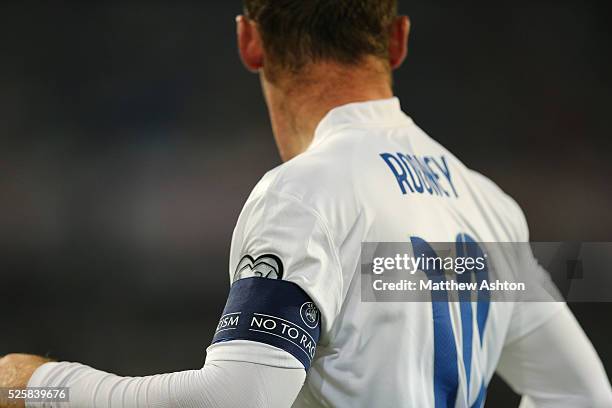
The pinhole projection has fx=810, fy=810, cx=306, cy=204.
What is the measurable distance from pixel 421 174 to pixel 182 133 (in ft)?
8.48

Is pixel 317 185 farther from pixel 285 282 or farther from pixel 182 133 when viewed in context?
pixel 182 133

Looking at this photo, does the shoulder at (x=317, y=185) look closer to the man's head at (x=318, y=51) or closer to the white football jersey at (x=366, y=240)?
the white football jersey at (x=366, y=240)

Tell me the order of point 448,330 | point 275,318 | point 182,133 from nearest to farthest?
point 275,318
point 448,330
point 182,133

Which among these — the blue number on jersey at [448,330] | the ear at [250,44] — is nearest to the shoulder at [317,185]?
the blue number on jersey at [448,330]

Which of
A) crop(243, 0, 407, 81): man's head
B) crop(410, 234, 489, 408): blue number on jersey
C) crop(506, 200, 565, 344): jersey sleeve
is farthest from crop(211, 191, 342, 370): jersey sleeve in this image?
crop(506, 200, 565, 344): jersey sleeve

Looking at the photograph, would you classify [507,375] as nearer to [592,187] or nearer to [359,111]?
[359,111]

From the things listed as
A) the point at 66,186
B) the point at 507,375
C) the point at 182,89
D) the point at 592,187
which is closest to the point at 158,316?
the point at 66,186

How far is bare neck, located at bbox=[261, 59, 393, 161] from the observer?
98 centimetres

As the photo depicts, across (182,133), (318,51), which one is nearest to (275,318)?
(318,51)

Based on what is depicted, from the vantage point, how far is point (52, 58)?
137 inches

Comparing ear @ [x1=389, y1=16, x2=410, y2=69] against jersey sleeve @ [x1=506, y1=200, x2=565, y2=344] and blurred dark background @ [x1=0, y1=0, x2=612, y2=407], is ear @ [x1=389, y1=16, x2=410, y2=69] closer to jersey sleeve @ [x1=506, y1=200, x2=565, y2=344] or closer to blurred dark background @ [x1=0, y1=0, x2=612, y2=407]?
jersey sleeve @ [x1=506, y1=200, x2=565, y2=344]

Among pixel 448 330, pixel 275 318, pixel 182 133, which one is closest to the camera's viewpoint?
pixel 275 318

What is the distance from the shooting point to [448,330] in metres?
0.90

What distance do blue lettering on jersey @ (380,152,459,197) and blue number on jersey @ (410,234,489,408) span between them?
6 centimetres
